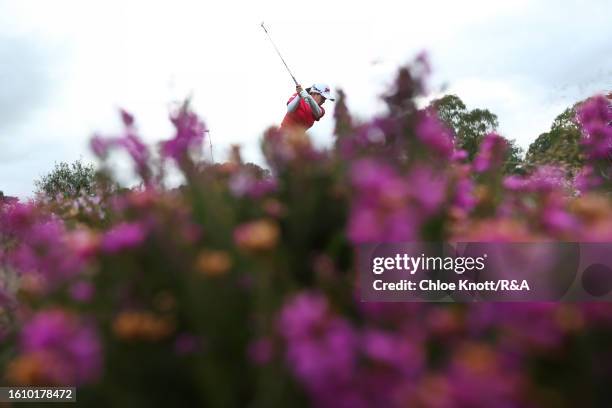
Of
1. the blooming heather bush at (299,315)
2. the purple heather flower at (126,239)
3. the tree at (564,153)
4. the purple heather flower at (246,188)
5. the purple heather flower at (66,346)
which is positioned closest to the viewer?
the blooming heather bush at (299,315)

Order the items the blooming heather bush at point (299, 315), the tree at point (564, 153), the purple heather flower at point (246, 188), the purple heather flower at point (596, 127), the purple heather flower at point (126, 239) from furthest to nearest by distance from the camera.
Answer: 1. the purple heather flower at point (596, 127)
2. the tree at point (564, 153)
3. the purple heather flower at point (246, 188)
4. the purple heather flower at point (126, 239)
5. the blooming heather bush at point (299, 315)

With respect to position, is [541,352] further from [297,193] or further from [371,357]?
[297,193]

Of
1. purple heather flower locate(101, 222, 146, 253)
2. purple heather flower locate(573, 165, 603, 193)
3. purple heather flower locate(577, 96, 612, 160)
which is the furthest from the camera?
purple heather flower locate(577, 96, 612, 160)

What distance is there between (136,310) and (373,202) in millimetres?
666

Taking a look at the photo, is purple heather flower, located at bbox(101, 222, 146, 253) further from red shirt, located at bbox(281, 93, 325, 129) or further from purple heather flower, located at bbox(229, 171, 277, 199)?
red shirt, located at bbox(281, 93, 325, 129)

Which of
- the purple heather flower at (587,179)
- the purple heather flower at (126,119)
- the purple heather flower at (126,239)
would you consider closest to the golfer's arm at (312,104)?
the purple heather flower at (587,179)

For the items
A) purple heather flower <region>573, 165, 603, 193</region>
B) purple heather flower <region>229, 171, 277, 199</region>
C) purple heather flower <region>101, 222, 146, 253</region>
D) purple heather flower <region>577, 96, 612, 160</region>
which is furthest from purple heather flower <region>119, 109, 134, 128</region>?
purple heather flower <region>577, 96, 612, 160</region>

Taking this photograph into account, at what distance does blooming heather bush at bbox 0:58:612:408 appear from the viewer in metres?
1.04

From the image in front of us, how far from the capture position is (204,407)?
1.33m

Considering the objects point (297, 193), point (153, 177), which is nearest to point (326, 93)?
point (153, 177)

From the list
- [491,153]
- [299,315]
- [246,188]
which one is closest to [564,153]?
[491,153]

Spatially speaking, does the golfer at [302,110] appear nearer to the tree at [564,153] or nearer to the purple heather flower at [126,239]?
the tree at [564,153]

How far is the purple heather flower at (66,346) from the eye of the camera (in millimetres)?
1150

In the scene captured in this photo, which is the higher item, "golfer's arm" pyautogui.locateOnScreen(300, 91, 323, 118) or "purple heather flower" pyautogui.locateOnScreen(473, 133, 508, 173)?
"golfer's arm" pyautogui.locateOnScreen(300, 91, 323, 118)
